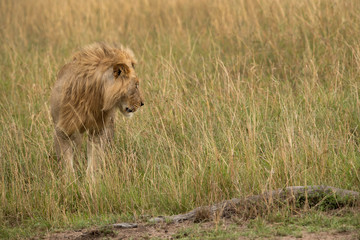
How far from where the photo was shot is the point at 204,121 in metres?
5.70

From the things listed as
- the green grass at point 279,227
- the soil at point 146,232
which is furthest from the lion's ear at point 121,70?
the green grass at point 279,227

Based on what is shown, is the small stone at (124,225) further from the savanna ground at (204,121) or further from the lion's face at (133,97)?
the lion's face at (133,97)

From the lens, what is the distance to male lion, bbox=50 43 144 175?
550cm

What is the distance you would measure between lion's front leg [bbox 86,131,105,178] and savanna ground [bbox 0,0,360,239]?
0.13 metres

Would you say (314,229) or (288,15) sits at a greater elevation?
(288,15)

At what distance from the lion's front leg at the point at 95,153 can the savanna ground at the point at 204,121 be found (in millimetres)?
126

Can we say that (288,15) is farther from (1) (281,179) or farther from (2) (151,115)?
(1) (281,179)

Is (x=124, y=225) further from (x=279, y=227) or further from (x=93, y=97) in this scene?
(x=93, y=97)

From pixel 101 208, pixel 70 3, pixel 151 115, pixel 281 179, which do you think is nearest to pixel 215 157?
pixel 281 179

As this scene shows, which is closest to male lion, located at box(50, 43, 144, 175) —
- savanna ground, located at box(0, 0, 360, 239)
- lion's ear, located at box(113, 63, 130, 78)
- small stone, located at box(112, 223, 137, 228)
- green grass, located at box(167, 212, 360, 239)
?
lion's ear, located at box(113, 63, 130, 78)

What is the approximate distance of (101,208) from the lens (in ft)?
15.8

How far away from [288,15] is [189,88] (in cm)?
214

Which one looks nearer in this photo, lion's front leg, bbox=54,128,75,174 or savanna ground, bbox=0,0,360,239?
savanna ground, bbox=0,0,360,239

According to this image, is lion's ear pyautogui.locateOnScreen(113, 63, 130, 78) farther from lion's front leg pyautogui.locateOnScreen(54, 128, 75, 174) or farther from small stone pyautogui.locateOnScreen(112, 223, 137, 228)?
small stone pyautogui.locateOnScreen(112, 223, 137, 228)
